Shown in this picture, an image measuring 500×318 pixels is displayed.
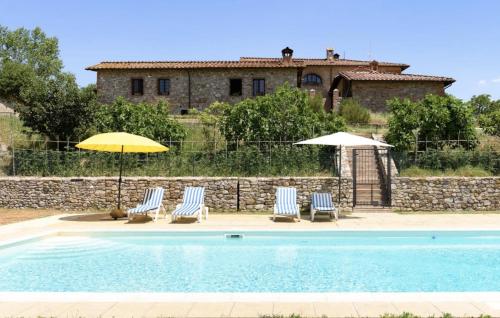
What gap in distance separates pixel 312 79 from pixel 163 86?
12820mm

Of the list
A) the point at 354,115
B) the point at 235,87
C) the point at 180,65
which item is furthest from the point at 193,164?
the point at 180,65

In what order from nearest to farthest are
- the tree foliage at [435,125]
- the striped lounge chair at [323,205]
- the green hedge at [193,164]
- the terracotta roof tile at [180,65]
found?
the striped lounge chair at [323,205]
the green hedge at [193,164]
the tree foliage at [435,125]
the terracotta roof tile at [180,65]

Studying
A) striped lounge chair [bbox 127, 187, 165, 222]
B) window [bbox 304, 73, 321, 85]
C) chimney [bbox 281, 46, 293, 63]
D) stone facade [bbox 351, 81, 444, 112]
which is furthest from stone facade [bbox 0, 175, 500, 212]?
window [bbox 304, 73, 321, 85]

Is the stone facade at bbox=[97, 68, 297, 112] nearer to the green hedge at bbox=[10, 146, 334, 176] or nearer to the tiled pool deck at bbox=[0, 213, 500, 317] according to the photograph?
the green hedge at bbox=[10, 146, 334, 176]

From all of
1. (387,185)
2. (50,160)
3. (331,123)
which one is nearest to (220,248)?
(387,185)

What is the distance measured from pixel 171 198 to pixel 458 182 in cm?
981

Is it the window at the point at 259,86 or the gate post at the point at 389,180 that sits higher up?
the window at the point at 259,86

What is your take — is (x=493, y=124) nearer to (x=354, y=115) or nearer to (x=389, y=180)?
(x=389, y=180)

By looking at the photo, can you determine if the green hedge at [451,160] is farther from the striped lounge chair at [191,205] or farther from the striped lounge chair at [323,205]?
the striped lounge chair at [191,205]

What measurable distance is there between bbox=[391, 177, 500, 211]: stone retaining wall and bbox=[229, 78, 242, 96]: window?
17.6 m

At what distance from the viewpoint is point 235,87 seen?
31484 mm

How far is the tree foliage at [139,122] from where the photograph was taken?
19.1 meters

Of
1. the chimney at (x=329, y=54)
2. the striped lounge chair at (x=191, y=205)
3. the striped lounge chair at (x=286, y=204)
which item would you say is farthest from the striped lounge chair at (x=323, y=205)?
the chimney at (x=329, y=54)

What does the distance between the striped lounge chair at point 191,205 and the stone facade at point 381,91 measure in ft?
59.3
